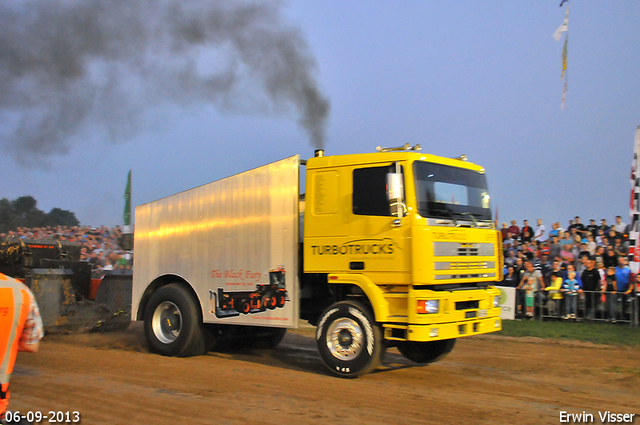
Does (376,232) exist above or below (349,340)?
above

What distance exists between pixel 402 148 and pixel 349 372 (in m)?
3.14

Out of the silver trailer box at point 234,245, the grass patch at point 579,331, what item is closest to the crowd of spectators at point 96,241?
the silver trailer box at point 234,245

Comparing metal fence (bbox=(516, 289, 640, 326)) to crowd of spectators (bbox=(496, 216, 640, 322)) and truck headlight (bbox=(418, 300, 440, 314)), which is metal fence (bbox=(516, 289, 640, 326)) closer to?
crowd of spectators (bbox=(496, 216, 640, 322))

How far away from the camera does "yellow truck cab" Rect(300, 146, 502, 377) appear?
276 inches

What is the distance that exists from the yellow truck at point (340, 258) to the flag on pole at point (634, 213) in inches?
247

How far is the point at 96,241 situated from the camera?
70.0 ft

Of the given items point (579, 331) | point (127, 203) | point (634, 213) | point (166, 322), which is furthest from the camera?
point (127, 203)

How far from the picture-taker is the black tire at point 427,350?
8547 millimetres

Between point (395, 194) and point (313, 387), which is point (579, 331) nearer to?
point (395, 194)

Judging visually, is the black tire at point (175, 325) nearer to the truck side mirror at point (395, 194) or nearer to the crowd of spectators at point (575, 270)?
the truck side mirror at point (395, 194)

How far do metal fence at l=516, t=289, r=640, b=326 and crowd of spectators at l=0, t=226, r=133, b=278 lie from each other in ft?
36.0

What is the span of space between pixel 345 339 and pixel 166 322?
377cm

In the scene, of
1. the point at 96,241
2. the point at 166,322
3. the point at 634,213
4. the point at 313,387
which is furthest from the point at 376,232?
the point at 96,241

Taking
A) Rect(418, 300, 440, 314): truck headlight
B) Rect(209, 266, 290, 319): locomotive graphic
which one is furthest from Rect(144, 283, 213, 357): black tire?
Rect(418, 300, 440, 314): truck headlight
